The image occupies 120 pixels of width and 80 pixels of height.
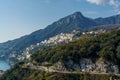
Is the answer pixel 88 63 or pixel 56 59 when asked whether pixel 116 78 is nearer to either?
pixel 88 63

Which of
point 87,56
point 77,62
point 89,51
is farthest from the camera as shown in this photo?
point 89,51

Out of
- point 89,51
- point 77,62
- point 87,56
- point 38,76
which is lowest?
point 38,76

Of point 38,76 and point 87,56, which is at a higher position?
point 87,56

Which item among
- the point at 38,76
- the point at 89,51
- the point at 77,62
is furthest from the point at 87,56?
the point at 38,76

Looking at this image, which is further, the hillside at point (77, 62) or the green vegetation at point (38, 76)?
the hillside at point (77, 62)

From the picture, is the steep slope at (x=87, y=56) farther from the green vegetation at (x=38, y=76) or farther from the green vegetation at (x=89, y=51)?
the green vegetation at (x=38, y=76)

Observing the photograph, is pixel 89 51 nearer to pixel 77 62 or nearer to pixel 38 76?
pixel 77 62

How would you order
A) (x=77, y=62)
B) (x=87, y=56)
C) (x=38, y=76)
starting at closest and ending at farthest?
(x=38, y=76) < (x=77, y=62) < (x=87, y=56)

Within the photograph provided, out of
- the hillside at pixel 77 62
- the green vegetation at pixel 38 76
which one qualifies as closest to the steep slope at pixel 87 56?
the hillside at pixel 77 62
